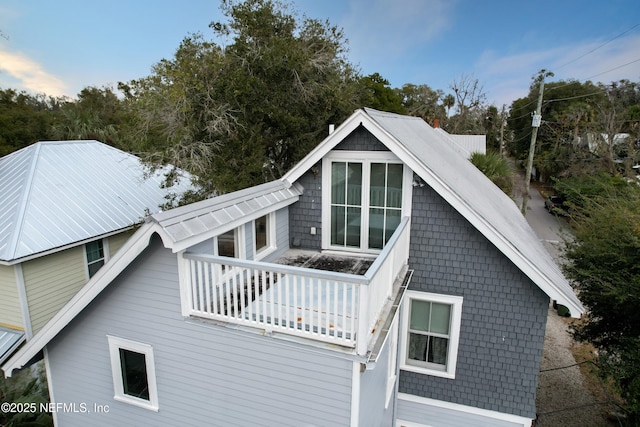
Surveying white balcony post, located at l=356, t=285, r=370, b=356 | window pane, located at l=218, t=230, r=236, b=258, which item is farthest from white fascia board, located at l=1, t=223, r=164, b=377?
white balcony post, located at l=356, t=285, r=370, b=356

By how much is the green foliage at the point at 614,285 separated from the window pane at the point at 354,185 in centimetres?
562

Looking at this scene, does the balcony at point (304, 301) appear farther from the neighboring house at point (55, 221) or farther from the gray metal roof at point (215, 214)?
the neighboring house at point (55, 221)

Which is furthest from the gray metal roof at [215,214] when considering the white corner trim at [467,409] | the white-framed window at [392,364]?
the white corner trim at [467,409]

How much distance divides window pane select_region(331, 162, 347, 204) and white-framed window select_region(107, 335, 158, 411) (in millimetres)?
4536

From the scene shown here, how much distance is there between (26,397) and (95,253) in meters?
4.60

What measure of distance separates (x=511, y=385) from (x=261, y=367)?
5120 mm

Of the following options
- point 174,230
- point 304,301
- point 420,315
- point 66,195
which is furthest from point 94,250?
point 420,315

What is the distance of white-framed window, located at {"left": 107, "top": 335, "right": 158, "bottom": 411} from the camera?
5.62 metres

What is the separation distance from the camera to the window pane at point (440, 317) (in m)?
7.15

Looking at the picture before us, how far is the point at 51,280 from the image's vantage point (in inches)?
404

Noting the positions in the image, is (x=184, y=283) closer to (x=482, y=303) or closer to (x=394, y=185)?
(x=394, y=185)

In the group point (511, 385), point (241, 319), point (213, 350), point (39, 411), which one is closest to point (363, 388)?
point (241, 319)

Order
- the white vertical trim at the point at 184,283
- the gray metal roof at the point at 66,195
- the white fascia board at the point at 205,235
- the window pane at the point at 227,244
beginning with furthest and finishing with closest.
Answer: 1. the gray metal roof at the point at 66,195
2. the window pane at the point at 227,244
3. the white vertical trim at the point at 184,283
4. the white fascia board at the point at 205,235

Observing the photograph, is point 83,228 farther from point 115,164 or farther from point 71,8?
point 71,8
